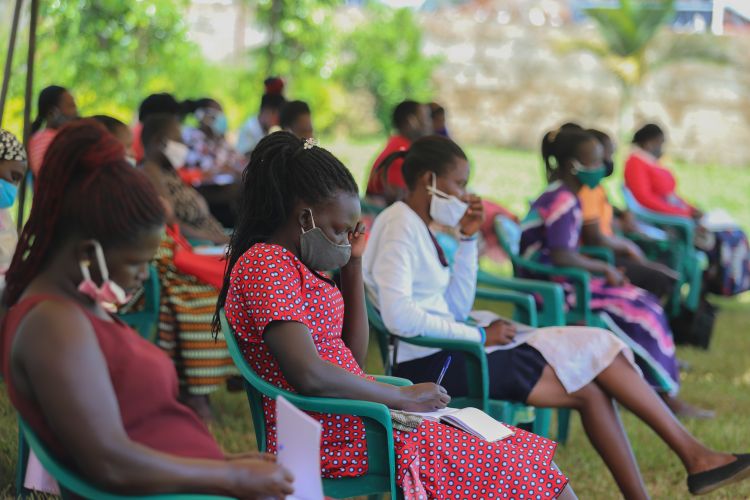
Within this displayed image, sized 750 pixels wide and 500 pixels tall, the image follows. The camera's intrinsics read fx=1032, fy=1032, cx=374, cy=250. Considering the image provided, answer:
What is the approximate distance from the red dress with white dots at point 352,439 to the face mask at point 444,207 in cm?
103

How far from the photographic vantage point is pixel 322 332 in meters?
2.64

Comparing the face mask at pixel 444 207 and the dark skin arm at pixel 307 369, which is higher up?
the face mask at pixel 444 207

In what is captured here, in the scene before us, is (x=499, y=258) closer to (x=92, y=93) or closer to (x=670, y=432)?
(x=92, y=93)

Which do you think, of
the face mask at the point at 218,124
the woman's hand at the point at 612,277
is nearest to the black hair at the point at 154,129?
the face mask at the point at 218,124

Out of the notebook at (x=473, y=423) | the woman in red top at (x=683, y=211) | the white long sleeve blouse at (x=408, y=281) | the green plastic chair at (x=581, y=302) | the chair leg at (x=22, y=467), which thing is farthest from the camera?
the woman in red top at (x=683, y=211)

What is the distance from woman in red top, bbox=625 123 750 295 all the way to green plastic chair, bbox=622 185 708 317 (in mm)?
99

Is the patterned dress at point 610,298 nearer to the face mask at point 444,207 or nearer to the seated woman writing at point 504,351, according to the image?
the seated woman writing at point 504,351

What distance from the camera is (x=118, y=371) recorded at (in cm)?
188

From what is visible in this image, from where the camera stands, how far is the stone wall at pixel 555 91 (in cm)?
1603

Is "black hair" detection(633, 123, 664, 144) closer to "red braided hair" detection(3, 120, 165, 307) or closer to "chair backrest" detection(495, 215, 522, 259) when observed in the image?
"chair backrest" detection(495, 215, 522, 259)

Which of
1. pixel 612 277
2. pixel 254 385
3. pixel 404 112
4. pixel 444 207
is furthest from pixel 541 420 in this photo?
pixel 404 112

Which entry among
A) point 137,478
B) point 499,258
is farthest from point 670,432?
point 499,258

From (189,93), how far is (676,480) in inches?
412

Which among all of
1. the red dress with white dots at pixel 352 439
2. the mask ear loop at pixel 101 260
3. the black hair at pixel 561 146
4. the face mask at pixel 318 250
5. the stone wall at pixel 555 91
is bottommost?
the red dress with white dots at pixel 352 439
